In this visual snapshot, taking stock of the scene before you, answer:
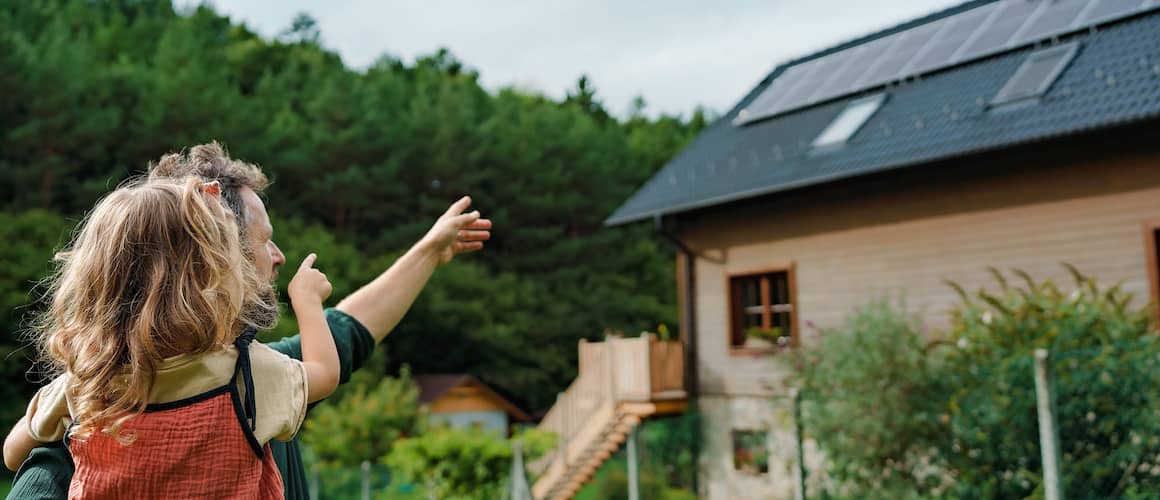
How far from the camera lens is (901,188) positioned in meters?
13.7

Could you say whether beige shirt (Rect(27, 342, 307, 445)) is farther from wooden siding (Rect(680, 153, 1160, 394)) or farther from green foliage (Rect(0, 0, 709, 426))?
green foliage (Rect(0, 0, 709, 426))

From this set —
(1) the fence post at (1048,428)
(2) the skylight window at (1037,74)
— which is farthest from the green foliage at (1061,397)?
(2) the skylight window at (1037,74)

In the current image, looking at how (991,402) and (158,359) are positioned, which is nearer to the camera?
(158,359)

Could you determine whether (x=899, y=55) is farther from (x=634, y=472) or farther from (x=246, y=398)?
(x=246, y=398)

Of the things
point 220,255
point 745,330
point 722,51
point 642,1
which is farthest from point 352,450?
point 722,51

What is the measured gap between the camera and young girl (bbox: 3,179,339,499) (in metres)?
1.48

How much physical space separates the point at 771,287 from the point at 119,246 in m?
14.6

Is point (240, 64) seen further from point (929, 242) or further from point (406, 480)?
point (929, 242)

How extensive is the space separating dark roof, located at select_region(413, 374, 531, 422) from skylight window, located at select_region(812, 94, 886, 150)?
1502cm

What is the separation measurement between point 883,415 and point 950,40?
860 centimetres

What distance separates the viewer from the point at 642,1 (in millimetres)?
22047

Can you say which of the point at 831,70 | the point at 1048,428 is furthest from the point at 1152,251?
the point at 831,70

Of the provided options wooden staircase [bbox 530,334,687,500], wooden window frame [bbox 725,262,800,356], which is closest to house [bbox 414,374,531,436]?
wooden staircase [bbox 530,334,687,500]

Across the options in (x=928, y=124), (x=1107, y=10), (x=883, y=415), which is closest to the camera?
(x=883, y=415)
